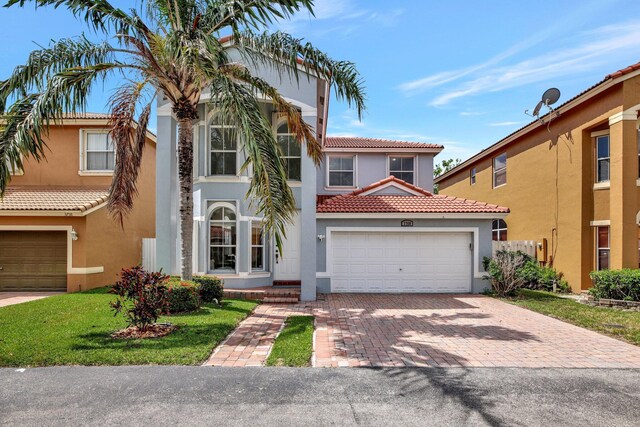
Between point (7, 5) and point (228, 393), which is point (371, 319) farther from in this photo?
point (7, 5)

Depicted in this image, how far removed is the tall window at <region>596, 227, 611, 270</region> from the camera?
1296 cm

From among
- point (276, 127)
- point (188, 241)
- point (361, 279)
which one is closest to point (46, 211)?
point (188, 241)

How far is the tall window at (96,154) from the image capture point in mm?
15763

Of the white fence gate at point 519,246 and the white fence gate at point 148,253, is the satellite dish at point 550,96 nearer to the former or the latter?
the white fence gate at point 519,246

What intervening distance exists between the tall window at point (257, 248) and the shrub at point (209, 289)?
2.35 meters

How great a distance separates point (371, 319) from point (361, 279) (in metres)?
4.21

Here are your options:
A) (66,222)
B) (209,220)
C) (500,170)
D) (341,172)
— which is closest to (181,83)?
(209,220)

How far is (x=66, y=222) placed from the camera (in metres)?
13.4

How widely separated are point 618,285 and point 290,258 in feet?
33.5

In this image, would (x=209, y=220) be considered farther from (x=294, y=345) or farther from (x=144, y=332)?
(x=294, y=345)

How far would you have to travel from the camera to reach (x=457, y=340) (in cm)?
728

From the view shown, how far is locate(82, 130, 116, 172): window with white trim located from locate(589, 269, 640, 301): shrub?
18445 mm

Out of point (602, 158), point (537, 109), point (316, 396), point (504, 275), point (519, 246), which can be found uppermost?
point (537, 109)

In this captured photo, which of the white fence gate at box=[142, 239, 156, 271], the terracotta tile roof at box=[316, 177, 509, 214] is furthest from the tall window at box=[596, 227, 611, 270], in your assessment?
the white fence gate at box=[142, 239, 156, 271]
